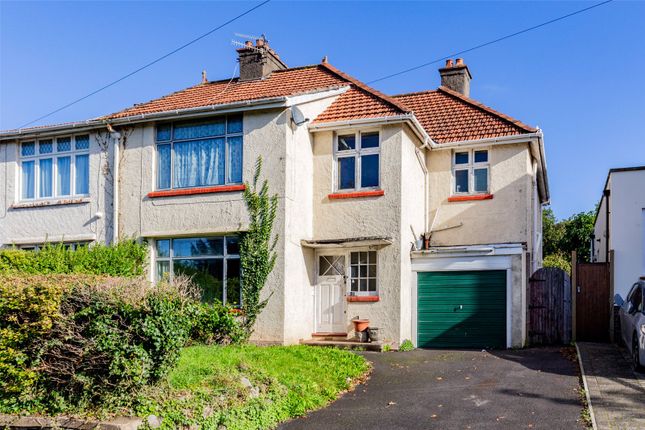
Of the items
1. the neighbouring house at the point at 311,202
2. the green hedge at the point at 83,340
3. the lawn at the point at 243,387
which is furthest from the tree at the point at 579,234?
the green hedge at the point at 83,340

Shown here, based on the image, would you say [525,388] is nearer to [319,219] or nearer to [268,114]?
[319,219]

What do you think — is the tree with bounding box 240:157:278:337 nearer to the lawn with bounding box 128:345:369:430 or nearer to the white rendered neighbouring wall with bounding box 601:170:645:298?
the lawn with bounding box 128:345:369:430

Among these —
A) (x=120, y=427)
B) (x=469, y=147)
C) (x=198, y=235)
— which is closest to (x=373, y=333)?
(x=198, y=235)

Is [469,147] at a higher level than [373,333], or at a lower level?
higher

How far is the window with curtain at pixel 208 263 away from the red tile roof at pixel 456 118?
23.6ft

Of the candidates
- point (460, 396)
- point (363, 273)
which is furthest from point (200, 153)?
point (460, 396)

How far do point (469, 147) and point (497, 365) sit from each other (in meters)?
7.39

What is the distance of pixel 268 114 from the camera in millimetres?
15867

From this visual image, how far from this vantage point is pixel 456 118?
19828 mm

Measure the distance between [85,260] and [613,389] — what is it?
1172cm

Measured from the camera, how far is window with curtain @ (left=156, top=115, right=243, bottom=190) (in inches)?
640

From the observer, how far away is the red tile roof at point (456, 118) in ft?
61.6

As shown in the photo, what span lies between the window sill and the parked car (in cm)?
1346

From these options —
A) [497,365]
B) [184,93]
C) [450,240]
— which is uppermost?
[184,93]
